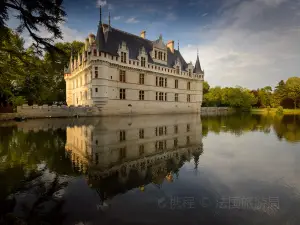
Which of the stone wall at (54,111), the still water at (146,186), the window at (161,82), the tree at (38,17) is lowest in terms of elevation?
the still water at (146,186)

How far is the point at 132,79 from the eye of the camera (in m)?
28.1

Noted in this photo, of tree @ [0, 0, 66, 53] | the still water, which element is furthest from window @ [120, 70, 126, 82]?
tree @ [0, 0, 66, 53]

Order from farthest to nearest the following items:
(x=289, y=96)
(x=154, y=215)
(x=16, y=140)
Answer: (x=289, y=96)
(x=16, y=140)
(x=154, y=215)

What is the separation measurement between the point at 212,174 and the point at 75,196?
359 cm

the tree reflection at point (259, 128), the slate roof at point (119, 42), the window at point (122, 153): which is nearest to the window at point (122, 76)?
the slate roof at point (119, 42)

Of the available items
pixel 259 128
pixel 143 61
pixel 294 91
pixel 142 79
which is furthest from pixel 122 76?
pixel 294 91

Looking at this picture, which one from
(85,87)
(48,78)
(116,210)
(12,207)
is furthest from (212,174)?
(85,87)

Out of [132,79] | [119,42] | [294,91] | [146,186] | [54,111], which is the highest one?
[119,42]

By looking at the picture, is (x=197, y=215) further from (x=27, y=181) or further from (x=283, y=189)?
(x=27, y=181)

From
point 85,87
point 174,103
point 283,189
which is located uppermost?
point 85,87

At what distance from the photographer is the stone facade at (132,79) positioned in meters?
24.5

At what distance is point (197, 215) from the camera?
10.6ft

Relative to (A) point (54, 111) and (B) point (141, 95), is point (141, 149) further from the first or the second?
(B) point (141, 95)

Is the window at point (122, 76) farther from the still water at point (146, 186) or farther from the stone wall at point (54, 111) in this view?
the still water at point (146, 186)
